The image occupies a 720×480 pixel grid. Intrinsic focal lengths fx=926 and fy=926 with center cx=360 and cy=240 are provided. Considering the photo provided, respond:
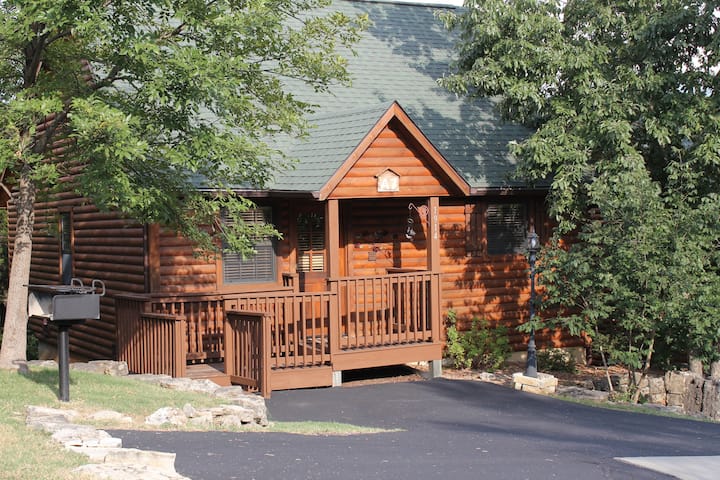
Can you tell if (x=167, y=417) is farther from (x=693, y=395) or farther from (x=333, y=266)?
(x=693, y=395)

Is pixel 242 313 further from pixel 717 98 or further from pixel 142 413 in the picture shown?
pixel 717 98

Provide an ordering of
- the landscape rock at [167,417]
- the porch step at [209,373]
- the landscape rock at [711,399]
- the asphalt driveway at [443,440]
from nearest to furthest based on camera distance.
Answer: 1. the asphalt driveway at [443,440]
2. the landscape rock at [167,417]
3. the porch step at [209,373]
4. the landscape rock at [711,399]

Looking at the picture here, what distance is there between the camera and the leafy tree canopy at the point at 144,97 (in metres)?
10.6

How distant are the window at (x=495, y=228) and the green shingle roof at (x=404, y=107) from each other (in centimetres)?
86

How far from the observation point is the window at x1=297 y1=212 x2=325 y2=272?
666 inches

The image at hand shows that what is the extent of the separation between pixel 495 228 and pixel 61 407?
1013 centimetres

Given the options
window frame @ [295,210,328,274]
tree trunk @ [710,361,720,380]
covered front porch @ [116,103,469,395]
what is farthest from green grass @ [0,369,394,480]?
tree trunk @ [710,361,720,380]

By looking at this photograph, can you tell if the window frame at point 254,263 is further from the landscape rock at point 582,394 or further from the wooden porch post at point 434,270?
the landscape rock at point 582,394

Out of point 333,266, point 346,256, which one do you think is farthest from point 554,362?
point 333,266

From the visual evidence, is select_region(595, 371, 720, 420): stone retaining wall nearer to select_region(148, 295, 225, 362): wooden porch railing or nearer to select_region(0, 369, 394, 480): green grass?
select_region(0, 369, 394, 480): green grass

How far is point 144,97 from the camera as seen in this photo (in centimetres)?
1155

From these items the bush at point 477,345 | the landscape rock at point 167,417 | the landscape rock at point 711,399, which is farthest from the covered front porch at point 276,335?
the landscape rock at point 711,399

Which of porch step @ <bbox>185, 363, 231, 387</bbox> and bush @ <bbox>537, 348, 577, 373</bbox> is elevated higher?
porch step @ <bbox>185, 363, 231, 387</bbox>

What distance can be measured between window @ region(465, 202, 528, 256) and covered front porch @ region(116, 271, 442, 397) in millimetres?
2321
